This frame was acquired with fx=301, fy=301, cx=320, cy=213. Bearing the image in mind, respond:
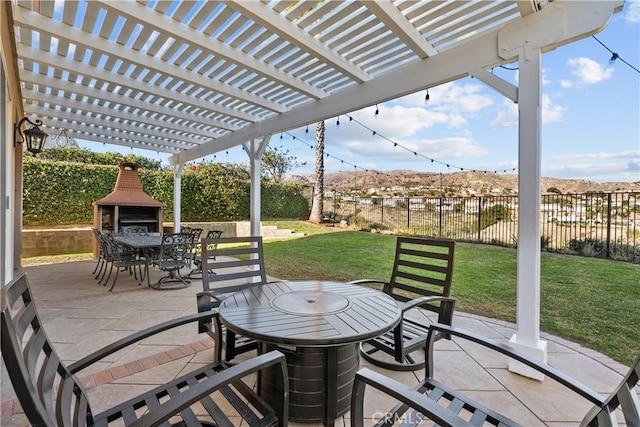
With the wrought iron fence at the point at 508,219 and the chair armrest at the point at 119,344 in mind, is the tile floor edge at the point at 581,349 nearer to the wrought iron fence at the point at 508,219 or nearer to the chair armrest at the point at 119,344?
the chair armrest at the point at 119,344

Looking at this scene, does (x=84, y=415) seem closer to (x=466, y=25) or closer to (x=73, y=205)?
(x=466, y=25)

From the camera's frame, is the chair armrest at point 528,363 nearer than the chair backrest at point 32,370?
No

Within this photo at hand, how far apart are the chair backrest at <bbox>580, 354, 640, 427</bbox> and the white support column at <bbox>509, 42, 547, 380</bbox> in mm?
1477

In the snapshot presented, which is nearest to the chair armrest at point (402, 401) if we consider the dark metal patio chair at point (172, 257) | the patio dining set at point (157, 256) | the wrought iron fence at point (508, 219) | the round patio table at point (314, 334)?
the round patio table at point (314, 334)

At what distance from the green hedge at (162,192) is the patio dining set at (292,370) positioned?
29.6ft

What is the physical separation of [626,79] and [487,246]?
4434 mm

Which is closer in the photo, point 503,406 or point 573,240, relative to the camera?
point 503,406

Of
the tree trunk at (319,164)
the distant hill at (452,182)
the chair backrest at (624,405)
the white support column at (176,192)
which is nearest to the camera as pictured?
the chair backrest at (624,405)

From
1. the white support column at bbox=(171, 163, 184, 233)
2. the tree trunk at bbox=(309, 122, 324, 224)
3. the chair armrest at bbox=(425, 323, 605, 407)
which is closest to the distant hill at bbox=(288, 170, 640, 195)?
the tree trunk at bbox=(309, 122, 324, 224)

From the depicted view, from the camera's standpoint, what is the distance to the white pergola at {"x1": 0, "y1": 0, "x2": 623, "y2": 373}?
2383mm

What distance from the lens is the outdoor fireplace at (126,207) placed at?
7.06 m

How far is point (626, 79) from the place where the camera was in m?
4.71

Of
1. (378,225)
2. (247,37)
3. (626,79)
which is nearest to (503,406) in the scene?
(247,37)

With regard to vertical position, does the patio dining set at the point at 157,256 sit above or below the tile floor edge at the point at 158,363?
above
